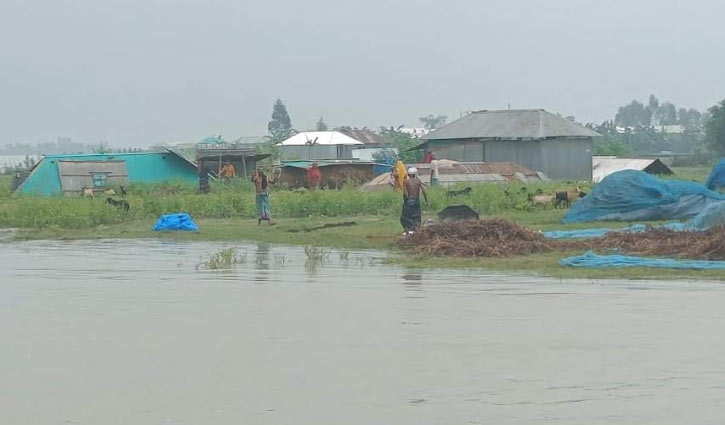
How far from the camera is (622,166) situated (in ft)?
154

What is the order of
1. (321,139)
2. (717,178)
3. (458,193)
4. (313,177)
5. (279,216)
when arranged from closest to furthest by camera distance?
(717,178), (279,216), (458,193), (313,177), (321,139)

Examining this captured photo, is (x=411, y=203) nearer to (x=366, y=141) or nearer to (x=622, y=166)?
(x=622, y=166)

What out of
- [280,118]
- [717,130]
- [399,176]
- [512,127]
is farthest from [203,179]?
[280,118]

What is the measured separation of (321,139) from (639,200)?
43316 mm

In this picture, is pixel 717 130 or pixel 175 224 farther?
pixel 717 130

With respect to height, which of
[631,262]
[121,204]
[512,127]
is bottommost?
[631,262]

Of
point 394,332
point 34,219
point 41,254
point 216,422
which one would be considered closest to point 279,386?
point 216,422

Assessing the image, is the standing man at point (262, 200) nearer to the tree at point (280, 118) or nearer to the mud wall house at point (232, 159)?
the mud wall house at point (232, 159)

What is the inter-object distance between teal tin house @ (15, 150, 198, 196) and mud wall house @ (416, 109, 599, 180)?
11.9m

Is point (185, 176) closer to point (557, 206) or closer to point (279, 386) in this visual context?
point (557, 206)

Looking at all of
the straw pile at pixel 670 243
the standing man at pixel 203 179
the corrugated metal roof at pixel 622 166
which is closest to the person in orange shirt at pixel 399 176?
the standing man at pixel 203 179

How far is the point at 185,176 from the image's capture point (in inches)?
1630

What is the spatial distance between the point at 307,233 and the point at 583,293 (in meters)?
9.28

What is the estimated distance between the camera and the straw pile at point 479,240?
17.3 metres
